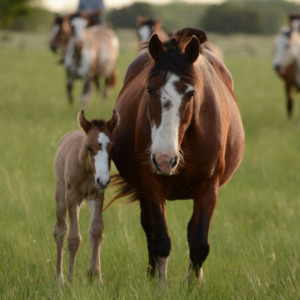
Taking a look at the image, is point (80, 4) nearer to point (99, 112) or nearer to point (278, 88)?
point (99, 112)

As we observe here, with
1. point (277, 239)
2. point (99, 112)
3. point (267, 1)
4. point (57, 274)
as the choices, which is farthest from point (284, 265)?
point (267, 1)

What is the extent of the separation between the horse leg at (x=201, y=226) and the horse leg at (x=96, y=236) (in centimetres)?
66

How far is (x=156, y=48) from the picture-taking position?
4551 mm

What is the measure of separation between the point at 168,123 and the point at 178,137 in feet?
0.75

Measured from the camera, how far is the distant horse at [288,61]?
52.5 ft

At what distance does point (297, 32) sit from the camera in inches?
705

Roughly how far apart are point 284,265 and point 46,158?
15.7ft

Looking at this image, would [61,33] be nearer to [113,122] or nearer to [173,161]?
[113,122]

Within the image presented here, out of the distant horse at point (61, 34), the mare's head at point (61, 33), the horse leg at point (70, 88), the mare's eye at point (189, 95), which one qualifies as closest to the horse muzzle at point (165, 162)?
the mare's eye at point (189, 95)

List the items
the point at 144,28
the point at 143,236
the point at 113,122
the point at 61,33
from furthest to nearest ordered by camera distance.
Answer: the point at 61,33
the point at 144,28
the point at 143,236
the point at 113,122

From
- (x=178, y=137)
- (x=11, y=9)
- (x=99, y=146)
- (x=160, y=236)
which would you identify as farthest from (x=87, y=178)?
(x=11, y=9)

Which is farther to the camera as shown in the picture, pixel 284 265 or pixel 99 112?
pixel 99 112

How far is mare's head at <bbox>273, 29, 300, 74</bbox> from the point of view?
16.0m

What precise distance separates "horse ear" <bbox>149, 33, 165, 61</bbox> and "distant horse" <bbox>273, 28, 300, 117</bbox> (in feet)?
38.6
